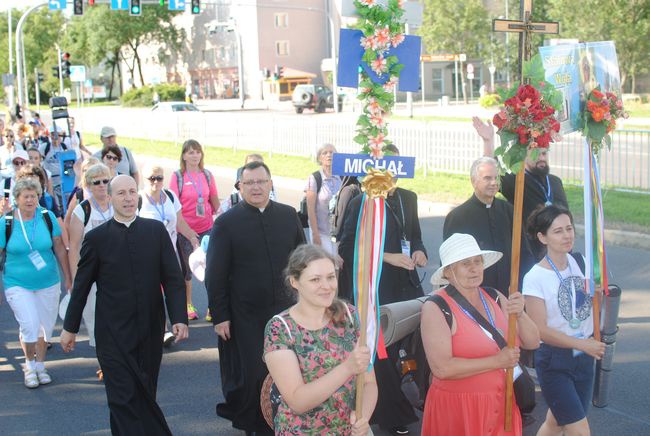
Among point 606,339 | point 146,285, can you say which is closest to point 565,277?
point 606,339

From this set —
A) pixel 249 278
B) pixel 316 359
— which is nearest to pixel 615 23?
pixel 249 278

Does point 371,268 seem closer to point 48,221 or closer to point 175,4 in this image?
point 48,221

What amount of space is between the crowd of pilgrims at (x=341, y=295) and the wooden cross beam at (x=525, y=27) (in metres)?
0.96

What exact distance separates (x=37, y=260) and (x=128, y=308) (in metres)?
2.15

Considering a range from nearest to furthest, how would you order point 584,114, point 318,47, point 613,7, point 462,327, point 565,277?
1. point 462,327
2. point 565,277
3. point 584,114
4. point 613,7
5. point 318,47

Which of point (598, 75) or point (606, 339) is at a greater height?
point (598, 75)

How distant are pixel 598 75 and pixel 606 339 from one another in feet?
5.38

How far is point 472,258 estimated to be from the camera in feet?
14.2

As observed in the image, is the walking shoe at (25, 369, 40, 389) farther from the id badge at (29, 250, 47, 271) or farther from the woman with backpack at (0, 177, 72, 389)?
the id badge at (29, 250, 47, 271)

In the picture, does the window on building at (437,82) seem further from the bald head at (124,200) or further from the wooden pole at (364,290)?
the wooden pole at (364,290)

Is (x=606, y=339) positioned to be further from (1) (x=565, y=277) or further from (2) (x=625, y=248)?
(2) (x=625, y=248)

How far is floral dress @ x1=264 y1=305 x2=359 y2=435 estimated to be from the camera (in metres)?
3.62

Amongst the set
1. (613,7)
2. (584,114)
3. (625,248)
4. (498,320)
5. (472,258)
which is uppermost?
(613,7)

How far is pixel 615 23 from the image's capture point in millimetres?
46344
